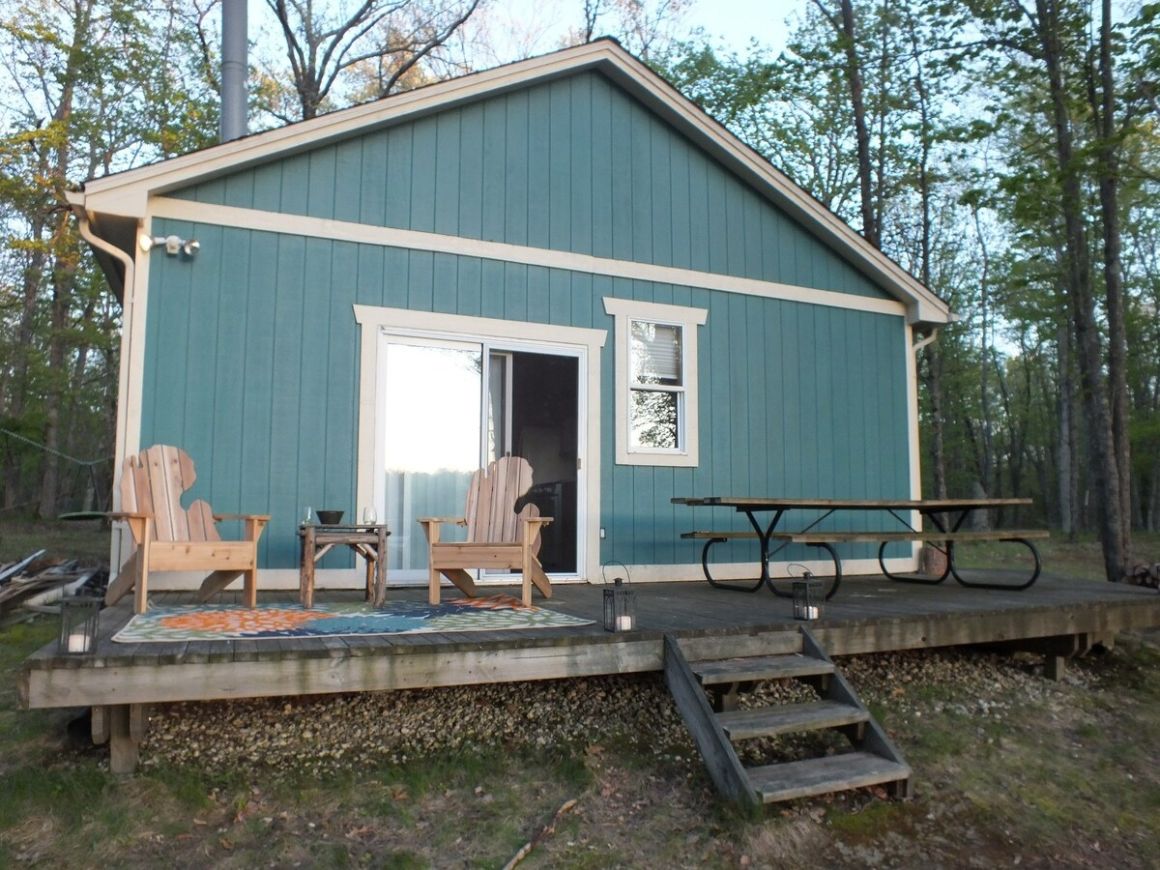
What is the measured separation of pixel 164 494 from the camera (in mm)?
4477

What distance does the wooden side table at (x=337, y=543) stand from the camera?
15.0 ft

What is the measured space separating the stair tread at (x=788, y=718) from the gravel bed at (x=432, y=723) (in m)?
0.35

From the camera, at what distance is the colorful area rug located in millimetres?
3566

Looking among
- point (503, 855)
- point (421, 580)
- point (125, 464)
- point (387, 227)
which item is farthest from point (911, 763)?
point (387, 227)

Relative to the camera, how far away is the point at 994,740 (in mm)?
4320

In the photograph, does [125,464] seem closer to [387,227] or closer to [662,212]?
[387,227]

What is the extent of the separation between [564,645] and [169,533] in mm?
2260

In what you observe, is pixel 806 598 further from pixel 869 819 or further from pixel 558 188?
pixel 558 188

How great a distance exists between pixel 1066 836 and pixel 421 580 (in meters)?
3.93

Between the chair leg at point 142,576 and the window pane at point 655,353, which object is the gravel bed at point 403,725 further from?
the window pane at point 655,353

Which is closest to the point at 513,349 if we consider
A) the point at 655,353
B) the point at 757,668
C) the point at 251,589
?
the point at 655,353

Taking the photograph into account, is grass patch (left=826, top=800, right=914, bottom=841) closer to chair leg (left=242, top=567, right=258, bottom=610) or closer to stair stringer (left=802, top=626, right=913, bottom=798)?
stair stringer (left=802, top=626, right=913, bottom=798)

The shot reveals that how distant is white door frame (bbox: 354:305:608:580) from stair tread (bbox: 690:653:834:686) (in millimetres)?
2462

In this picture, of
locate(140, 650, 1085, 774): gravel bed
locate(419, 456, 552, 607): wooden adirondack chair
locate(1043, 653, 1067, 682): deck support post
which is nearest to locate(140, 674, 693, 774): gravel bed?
locate(140, 650, 1085, 774): gravel bed
